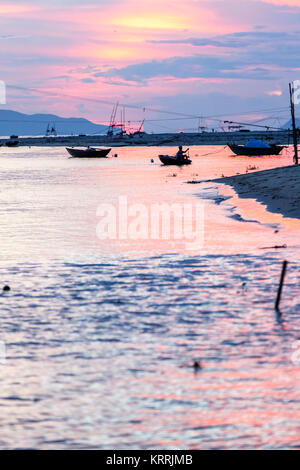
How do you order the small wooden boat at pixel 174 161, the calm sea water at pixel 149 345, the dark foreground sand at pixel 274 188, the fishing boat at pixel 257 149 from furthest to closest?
the fishing boat at pixel 257 149 → the small wooden boat at pixel 174 161 → the dark foreground sand at pixel 274 188 → the calm sea water at pixel 149 345

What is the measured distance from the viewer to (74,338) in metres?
12.5

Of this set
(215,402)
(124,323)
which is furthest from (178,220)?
(215,402)

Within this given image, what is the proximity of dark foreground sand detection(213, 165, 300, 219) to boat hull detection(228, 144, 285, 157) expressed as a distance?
190 feet

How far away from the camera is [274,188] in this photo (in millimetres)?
39969

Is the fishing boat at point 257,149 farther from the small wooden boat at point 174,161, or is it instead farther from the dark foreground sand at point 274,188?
the dark foreground sand at point 274,188

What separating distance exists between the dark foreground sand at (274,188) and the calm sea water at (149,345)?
25.0 feet

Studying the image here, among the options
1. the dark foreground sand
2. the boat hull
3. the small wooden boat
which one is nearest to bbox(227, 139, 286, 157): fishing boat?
the boat hull

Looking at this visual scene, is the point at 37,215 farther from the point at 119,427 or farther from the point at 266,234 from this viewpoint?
the point at 119,427

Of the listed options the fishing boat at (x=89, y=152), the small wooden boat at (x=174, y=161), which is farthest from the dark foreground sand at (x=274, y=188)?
the fishing boat at (x=89, y=152)

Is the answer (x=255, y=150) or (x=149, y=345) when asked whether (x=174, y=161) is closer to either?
(x=255, y=150)

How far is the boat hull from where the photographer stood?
11042 cm

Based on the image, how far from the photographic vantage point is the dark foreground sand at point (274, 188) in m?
32.6

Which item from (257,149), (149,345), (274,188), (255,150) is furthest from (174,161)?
(149,345)

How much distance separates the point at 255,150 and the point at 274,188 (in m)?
74.3
